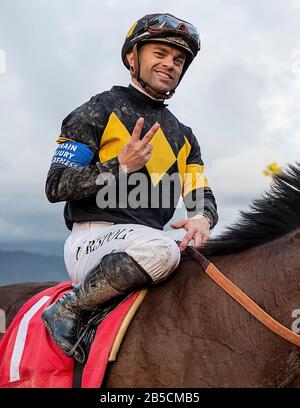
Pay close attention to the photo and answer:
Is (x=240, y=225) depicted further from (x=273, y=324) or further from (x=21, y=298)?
(x=21, y=298)

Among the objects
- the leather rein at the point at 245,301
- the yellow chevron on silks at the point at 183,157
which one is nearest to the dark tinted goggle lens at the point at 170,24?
the yellow chevron on silks at the point at 183,157

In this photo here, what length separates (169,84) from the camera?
461 centimetres

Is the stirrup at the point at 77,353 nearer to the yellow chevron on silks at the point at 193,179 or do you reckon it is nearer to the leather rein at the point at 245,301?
the leather rein at the point at 245,301

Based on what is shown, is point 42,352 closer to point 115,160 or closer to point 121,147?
point 115,160

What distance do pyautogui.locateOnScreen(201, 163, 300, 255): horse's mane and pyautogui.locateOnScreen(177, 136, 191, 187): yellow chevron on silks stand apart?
0.83 m

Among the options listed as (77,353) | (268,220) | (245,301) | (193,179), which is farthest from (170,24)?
(77,353)

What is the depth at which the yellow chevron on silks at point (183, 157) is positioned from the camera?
4750 mm

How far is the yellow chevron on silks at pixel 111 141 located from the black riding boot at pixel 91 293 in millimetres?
885

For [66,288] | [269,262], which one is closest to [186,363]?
[269,262]

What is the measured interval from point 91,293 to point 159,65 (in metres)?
1.88

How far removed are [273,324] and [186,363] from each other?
59 cm

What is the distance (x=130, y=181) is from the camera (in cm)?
434

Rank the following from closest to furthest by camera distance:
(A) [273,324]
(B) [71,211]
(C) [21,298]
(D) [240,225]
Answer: (A) [273,324] < (D) [240,225] < (B) [71,211] < (C) [21,298]
